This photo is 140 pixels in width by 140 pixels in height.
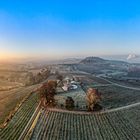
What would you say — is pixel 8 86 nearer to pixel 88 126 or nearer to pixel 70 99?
pixel 70 99

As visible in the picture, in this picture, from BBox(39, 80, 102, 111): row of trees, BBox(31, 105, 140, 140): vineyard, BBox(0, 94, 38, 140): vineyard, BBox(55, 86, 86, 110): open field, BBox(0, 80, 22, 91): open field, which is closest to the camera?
BBox(31, 105, 140, 140): vineyard

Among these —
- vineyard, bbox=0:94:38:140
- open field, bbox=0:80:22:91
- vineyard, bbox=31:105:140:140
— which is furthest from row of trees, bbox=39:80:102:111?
open field, bbox=0:80:22:91

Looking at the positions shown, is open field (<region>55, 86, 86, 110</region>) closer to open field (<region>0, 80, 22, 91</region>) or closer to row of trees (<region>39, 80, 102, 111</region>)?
row of trees (<region>39, 80, 102, 111</region>)

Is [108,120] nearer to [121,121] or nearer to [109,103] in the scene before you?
[121,121]

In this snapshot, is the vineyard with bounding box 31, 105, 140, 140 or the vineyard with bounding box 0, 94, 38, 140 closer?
the vineyard with bounding box 31, 105, 140, 140

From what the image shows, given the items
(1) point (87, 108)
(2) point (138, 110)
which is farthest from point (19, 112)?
(2) point (138, 110)

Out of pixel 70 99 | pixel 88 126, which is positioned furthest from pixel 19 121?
pixel 88 126
